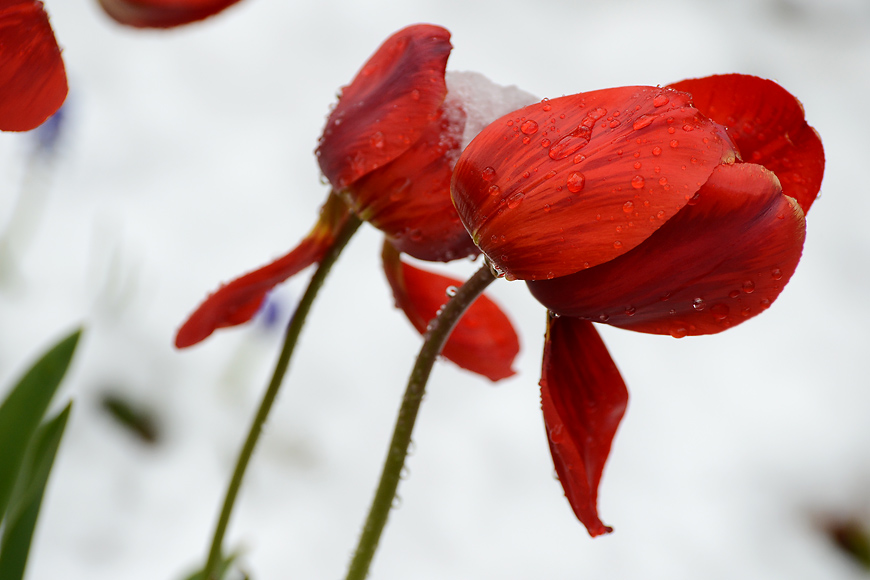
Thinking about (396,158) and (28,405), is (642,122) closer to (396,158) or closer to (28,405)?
(396,158)

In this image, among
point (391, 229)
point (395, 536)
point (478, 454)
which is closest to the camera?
point (391, 229)

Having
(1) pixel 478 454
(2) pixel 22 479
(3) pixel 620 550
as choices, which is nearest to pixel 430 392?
(1) pixel 478 454

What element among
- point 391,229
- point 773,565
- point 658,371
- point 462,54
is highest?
point 391,229

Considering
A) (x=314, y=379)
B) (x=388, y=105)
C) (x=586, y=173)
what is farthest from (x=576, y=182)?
(x=314, y=379)

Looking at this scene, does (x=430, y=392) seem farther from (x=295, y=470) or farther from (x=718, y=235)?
(x=718, y=235)

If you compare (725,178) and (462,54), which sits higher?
(725,178)

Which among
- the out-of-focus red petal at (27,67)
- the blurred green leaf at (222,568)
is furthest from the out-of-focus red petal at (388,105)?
the blurred green leaf at (222,568)

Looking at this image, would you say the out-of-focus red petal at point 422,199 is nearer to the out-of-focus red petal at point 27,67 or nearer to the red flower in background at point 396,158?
the red flower in background at point 396,158
